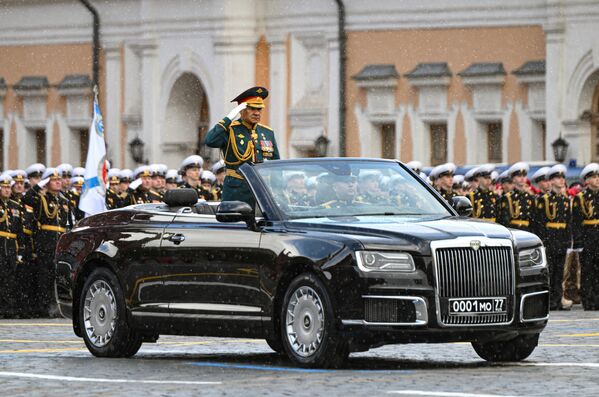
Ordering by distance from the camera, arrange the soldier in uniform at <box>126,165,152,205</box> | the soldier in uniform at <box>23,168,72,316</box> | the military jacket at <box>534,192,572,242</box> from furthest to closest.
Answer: the military jacket at <box>534,192,572,242</box> < the soldier in uniform at <box>126,165,152,205</box> < the soldier in uniform at <box>23,168,72,316</box>

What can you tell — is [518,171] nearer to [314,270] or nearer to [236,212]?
[236,212]

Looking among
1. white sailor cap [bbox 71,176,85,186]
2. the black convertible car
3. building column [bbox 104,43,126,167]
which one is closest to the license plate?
the black convertible car

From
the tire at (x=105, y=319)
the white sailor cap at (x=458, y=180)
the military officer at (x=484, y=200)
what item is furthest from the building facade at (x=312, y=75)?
the tire at (x=105, y=319)

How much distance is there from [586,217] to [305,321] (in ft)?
41.9

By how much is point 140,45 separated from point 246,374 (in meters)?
40.8

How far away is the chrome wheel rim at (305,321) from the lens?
51.3 ft

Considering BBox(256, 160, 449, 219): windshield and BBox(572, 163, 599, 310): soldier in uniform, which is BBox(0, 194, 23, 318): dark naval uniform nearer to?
BBox(572, 163, 599, 310): soldier in uniform

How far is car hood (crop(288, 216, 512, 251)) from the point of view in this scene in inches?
605

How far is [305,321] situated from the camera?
51.7ft

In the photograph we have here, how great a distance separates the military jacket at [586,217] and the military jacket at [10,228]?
6621 mm

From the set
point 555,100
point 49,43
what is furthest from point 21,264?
point 49,43

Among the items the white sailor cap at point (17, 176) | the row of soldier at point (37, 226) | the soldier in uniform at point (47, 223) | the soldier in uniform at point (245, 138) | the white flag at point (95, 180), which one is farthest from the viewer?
the white flag at point (95, 180)

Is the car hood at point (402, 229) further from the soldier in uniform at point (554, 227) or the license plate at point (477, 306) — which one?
the soldier in uniform at point (554, 227)

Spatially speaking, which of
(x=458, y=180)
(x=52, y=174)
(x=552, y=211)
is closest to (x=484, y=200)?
(x=552, y=211)
